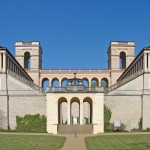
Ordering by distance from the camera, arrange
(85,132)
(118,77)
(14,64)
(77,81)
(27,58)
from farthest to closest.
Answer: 1. (27,58)
2. (118,77)
3. (14,64)
4. (77,81)
5. (85,132)

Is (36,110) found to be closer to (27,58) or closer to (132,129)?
(132,129)

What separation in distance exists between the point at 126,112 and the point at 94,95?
7812mm

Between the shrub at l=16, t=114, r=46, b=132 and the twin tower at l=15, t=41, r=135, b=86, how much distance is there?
106 ft

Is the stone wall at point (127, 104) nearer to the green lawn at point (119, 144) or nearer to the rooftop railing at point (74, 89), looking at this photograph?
the rooftop railing at point (74, 89)

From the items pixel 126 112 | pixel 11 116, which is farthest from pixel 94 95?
pixel 11 116

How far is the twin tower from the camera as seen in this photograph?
87062 millimetres

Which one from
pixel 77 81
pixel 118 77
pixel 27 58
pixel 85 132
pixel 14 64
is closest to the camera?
pixel 85 132

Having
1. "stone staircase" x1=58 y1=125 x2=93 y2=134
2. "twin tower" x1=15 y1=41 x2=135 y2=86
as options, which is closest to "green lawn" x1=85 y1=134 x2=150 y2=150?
"stone staircase" x1=58 y1=125 x2=93 y2=134

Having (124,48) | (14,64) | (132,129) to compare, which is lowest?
(132,129)

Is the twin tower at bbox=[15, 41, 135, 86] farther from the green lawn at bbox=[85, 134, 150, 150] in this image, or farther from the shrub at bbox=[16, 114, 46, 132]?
the green lawn at bbox=[85, 134, 150, 150]

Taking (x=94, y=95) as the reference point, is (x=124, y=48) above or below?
above

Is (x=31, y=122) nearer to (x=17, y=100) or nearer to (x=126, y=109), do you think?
(x=17, y=100)

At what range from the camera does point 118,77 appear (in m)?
86.8

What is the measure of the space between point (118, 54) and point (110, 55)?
2209 millimetres
